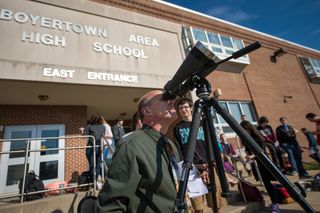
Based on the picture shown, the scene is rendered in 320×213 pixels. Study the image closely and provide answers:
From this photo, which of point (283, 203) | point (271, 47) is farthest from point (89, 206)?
Result: point (271, 47)

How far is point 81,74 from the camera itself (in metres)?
5.61

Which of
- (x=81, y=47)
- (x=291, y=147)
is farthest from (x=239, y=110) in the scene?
(x=81, y=47)

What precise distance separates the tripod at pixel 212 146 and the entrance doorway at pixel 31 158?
674cm

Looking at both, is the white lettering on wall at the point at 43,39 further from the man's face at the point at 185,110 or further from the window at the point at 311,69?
the window at the point at 311,69

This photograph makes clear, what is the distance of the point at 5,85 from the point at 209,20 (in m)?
11.2

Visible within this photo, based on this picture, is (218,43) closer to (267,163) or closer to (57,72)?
(57,72)

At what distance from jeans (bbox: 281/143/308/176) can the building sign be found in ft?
14.9

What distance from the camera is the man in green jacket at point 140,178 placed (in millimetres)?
874

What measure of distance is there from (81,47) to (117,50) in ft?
3.93

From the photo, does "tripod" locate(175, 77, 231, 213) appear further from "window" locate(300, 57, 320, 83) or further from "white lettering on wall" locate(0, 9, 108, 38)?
"window" locate(300, 57, 320, 83)

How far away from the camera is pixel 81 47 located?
6066mm

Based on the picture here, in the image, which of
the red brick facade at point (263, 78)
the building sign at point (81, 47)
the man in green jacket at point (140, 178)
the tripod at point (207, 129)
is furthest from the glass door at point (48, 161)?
the tripod at point (207, 129)

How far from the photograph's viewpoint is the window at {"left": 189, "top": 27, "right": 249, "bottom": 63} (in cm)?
969

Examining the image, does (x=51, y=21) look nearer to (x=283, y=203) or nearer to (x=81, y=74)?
(x=81, y=74)
